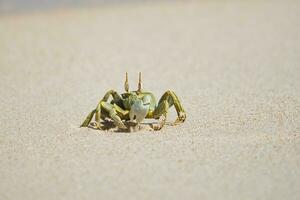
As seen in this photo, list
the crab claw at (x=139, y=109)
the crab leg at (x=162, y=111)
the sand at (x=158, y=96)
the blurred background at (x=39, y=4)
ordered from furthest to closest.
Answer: the blurred background at (x=39, y=4), the crab leg at (x=162, y=111), the crab claw at (x=139, y=109), the sand at (x=158, y=96)

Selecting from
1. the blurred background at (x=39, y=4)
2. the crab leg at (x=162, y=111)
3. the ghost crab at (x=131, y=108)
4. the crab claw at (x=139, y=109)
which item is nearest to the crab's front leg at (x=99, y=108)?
the ghost crab at (x=131, y=108)

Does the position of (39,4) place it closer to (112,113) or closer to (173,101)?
(173,101)

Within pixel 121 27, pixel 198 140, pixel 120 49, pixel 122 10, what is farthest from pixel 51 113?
pixel 122 10

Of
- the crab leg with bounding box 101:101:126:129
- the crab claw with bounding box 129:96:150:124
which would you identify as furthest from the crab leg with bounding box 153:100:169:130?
the crab leg with bounding box 101:101:126:129

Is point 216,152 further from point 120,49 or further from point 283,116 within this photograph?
point 120,49

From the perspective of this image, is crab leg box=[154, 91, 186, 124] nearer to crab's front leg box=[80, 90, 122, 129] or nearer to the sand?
the sand

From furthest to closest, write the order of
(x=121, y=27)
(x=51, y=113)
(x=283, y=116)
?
(x=121, y=27)
(x=51, y=113)
(x=283, y=116)

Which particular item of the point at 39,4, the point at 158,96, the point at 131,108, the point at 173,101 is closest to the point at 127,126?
the point at 131,108

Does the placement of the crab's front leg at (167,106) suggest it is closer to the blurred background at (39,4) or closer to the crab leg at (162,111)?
the crab leg at (162,111)
